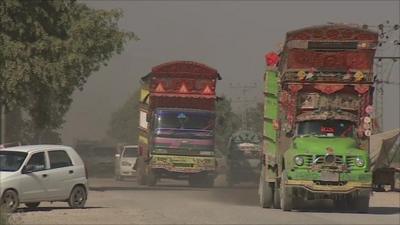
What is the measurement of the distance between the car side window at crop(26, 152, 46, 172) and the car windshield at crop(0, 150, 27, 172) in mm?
193

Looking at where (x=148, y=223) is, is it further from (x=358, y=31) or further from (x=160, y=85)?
(x=160, y=85)

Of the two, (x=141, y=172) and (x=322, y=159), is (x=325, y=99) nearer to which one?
(x=322, y=159)

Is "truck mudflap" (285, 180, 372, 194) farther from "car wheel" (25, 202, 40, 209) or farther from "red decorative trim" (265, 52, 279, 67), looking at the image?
"car wheel" (25, 202, 40, 209)

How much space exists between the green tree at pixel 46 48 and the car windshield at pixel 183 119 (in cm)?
366

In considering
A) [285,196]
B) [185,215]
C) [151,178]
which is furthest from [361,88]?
[151,178]

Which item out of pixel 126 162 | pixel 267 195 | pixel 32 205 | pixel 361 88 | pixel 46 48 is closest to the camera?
pixel 32 205

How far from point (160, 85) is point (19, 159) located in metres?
15.1

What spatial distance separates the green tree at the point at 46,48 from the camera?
1158 inches

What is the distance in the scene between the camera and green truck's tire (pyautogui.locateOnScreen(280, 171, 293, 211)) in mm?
19939

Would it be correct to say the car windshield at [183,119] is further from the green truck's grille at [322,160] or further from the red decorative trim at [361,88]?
the green truck's grille at [322,160]

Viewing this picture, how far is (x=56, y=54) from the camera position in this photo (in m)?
30.1

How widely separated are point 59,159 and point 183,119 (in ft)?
46.4

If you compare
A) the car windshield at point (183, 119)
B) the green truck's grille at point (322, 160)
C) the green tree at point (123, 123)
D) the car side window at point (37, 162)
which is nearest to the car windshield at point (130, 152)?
the car windshield at point (183, 119)

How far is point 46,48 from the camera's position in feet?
98.1
